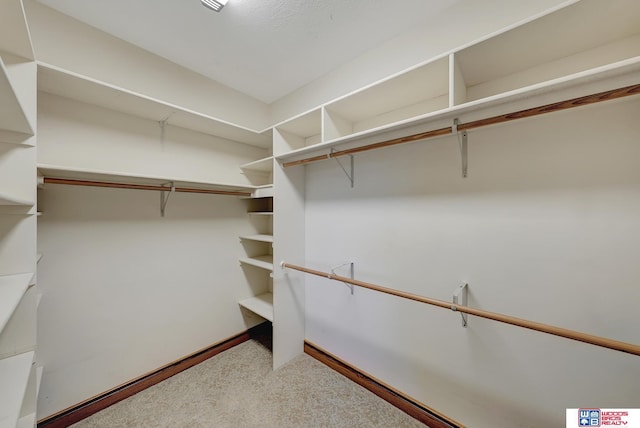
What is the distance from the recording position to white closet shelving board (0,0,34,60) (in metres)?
0.92

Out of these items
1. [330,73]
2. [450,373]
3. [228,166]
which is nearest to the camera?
[450,373]

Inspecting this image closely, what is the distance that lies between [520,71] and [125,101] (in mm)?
2567

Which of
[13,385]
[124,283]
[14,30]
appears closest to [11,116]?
[14,30]

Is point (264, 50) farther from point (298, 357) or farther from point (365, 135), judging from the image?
point (298, 357)

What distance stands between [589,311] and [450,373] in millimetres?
836

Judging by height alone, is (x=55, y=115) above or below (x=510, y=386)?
above

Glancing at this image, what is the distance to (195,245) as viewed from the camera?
222cm

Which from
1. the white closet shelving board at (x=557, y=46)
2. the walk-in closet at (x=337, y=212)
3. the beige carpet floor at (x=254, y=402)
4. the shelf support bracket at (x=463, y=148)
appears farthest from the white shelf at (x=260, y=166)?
the beige carpet floor at (x=254, y=402)

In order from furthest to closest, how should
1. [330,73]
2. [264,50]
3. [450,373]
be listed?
[330,73]
[264,50]
[450,373]

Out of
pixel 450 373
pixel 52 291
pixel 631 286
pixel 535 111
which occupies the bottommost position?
pixel 450 373

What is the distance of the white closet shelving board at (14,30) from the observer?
3.02 ft

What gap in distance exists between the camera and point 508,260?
131 cm

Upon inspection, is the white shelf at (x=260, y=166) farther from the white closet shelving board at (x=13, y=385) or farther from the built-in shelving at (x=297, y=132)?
the white closet shelving board at (x=13, y=385)

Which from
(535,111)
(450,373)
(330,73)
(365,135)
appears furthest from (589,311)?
(330,73)
